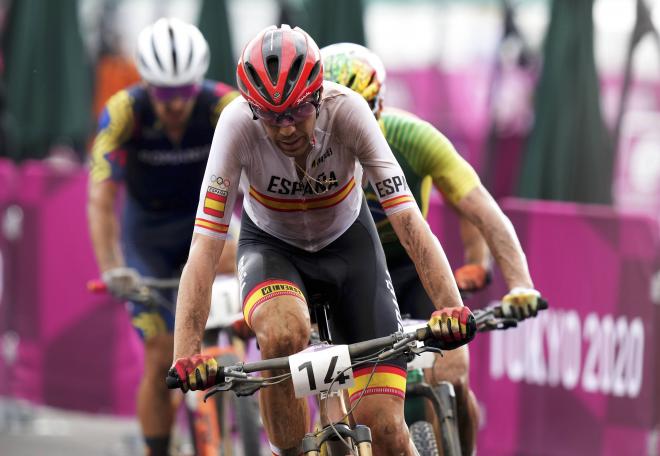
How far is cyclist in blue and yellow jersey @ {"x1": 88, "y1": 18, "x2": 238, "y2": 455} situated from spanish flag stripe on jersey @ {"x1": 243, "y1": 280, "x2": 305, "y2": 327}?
2.40 meters

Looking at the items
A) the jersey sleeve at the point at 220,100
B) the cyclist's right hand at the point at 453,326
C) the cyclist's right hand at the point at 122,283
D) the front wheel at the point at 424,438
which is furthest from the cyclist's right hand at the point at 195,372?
the jersey sleeve at the point at 220,100

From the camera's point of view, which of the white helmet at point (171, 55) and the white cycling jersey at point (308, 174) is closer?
the white cycling jersey at point (308, 174)

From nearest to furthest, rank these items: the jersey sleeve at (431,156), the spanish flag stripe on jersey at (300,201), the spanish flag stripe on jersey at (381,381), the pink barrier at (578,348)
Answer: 1. the spanish flag stripe on jersey at (381,381)
2. the spanish flag stripe on jersey at (300,201)
3. the jersey sleeve at (431,156)
4. the pink barrier at (578,348)

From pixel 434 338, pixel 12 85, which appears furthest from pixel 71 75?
pixel 434 338

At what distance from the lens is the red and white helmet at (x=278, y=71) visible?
19.4ft

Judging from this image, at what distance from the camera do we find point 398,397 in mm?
6254

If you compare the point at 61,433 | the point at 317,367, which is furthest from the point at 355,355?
the point at 61,433

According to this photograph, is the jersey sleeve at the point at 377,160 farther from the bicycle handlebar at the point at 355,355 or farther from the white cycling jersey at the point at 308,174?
the bicycle handlebar at the point at 355,355

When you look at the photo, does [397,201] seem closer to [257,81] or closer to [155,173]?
[257,81]

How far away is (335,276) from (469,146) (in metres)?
10.3

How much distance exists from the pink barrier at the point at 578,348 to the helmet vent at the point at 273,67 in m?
4.28

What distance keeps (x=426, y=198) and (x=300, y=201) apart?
1.45 meters

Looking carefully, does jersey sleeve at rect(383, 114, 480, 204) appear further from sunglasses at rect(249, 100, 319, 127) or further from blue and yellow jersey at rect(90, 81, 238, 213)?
blue and yellow jersey at rect(90, 81, 238, 213)

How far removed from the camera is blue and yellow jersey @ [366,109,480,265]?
7.30 metres
